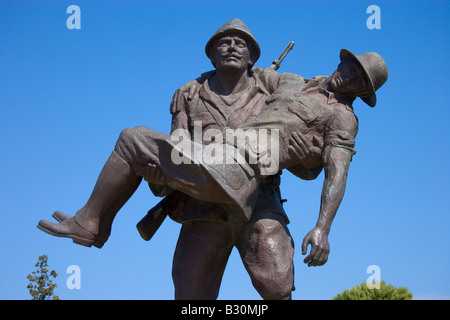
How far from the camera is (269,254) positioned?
558cm

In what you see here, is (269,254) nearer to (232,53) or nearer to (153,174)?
(153,174)

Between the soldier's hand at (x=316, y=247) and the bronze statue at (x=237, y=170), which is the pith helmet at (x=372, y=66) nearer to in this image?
the bronze statue at (x=237, y=170)

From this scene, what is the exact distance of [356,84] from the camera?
19.1 feet

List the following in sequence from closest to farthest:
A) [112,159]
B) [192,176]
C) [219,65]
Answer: [192,176] → [112,159] → [219,65]

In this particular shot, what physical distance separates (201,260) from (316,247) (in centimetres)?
119

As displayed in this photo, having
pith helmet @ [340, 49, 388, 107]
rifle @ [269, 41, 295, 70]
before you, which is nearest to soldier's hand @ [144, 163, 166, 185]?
rifle @ [269, 41, 295, 70]

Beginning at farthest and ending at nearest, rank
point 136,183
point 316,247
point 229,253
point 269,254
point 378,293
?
1. point 378,293
2. point 229,253
3. point 136,183
4. point 269,254
5. point 316,247

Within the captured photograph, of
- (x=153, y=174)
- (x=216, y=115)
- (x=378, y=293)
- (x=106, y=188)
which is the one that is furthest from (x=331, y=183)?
(x=378, y=293)

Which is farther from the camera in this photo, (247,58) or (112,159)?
(247,58)

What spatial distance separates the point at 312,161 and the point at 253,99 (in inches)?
37.4

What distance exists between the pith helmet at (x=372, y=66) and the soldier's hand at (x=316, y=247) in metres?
1.53

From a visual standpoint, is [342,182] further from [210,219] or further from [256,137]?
[210,219]

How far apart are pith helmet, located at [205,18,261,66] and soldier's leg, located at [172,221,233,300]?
1.84m

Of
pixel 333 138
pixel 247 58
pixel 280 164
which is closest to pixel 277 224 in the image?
pixel 280 164
